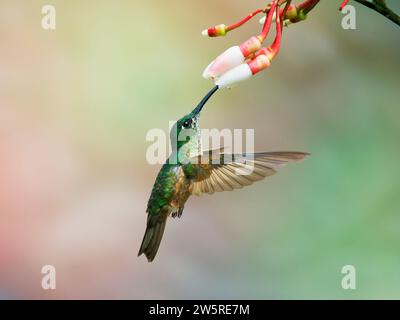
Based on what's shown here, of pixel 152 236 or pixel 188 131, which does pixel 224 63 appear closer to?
pixel 188 131

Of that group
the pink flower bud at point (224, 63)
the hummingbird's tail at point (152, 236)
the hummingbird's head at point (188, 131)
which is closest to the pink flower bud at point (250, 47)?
the pink flower bud at point (224, 63)

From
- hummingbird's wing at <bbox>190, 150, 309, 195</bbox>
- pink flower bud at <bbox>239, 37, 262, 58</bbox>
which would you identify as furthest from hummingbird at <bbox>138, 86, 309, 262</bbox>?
pink flower bud at <bbox>239, 37, 262, 58</bbox>

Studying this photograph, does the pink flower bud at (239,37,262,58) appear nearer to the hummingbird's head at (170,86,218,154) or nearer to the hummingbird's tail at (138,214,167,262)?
the hummingbird's head at (170,86,218,154)

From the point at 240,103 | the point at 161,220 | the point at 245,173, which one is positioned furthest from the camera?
the point at 240,103

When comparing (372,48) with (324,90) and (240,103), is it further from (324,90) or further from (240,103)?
(240,103)

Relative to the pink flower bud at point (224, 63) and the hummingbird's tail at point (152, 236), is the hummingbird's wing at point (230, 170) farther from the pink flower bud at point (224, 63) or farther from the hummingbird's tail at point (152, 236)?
the pink flower bud at point (224, 63)

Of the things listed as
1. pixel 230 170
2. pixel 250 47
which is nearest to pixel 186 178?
pixel 230 170

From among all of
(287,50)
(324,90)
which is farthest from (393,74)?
(287,50)
